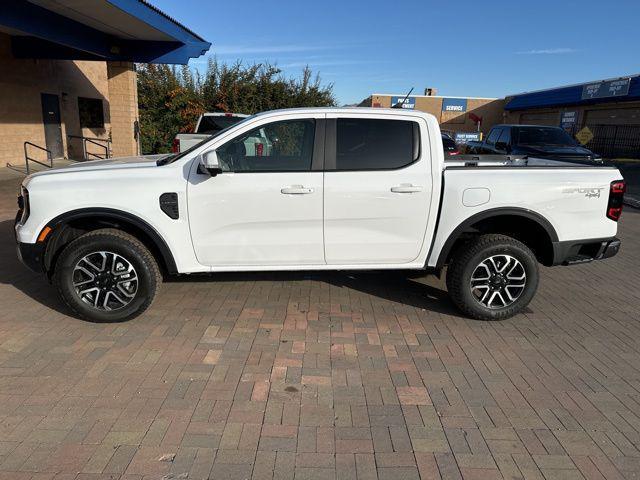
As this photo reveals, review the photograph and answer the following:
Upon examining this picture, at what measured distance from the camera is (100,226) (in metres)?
4.41

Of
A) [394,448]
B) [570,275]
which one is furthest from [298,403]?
[570,275]

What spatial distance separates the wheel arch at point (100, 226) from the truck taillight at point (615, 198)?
400 cm

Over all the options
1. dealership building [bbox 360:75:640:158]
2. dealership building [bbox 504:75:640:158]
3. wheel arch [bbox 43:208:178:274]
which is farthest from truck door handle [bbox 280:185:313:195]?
dealership building [bbox 504:75:640:158]

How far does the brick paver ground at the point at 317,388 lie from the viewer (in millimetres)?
2590

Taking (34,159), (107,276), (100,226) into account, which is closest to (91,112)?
(34,159)

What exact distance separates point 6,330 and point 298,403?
2.73 m

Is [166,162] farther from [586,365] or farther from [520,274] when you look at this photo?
[586,365]

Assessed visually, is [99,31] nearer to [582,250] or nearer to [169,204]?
[169,204]

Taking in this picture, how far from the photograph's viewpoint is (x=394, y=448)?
8.84ft

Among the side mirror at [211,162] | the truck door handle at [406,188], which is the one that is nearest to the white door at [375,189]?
the truck door handle at [406,188]

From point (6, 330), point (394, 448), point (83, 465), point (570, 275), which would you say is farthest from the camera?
point (570, 275)

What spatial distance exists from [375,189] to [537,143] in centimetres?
896

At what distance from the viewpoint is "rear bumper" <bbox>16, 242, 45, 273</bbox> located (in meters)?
4.08

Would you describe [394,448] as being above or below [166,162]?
below
